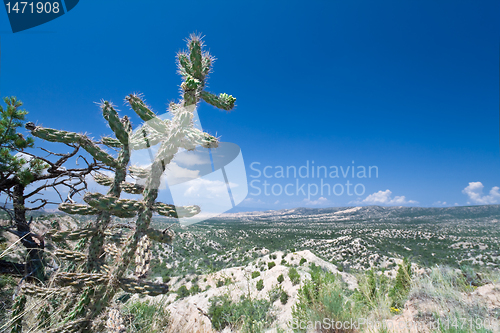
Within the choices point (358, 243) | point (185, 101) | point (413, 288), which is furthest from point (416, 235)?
point (185, 101)

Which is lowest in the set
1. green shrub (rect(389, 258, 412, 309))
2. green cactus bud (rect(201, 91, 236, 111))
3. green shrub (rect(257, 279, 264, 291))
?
green shrub (rect(257, 279, 264, 291))

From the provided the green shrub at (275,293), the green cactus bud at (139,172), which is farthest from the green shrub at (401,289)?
the green cactus bud at (139,172)

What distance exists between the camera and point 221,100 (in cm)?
323

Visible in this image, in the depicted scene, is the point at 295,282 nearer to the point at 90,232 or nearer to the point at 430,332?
the point at 430,332

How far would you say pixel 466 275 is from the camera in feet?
18.3

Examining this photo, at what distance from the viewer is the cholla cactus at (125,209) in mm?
2545

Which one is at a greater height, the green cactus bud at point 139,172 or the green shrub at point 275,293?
the green cactus bud at point 139,172

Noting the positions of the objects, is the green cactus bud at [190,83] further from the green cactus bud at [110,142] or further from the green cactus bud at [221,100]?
the green cactus bud at [110,142]

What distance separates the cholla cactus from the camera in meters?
2.54

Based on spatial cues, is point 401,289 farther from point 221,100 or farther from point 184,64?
point 184,64

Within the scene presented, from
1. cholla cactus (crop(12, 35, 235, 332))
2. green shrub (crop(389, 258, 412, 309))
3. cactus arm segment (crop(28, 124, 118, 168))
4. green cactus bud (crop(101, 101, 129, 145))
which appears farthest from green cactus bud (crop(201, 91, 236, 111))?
green shrub (crop(389, 258, 412, 309))

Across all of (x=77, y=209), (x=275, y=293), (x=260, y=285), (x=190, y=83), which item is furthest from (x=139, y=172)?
(x=260, y=285)

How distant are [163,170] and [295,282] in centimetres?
859

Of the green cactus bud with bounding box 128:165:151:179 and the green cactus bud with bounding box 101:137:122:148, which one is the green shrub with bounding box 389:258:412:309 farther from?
the green cactus bud with bounding box 101:137:122:148
